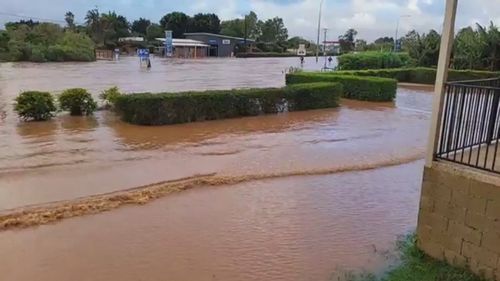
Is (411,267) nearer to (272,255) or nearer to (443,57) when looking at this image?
(272,255)

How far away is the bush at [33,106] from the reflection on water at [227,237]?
7259mm

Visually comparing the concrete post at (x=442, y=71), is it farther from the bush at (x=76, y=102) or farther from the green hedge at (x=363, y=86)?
the green hedge at (x=363, y=86)

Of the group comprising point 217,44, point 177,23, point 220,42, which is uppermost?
point 177,23

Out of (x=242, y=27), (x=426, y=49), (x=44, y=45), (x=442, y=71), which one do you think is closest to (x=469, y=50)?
(x=426, y=49)

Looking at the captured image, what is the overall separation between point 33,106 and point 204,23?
75.9m

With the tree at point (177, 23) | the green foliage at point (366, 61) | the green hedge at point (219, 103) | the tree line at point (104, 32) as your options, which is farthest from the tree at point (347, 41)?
the green hedge at point (219, 103)

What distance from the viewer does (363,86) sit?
18.4 m

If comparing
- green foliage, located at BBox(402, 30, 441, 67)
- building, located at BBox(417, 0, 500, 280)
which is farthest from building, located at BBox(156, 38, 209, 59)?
building, located at BBox(417, 0, 500, 280)

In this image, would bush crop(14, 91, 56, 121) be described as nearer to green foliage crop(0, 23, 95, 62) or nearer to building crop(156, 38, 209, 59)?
green foliage crop(0, 23, 95, 62)

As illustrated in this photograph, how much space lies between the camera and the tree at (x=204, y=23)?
8438 centimetres

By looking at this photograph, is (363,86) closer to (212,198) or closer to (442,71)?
(212,198)

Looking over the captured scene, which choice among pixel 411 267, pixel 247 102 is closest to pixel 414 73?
pixel 247 102

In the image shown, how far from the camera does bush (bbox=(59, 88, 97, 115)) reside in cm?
1348

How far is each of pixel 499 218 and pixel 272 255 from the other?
7.54ft
